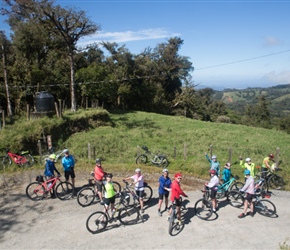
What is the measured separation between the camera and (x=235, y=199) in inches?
423

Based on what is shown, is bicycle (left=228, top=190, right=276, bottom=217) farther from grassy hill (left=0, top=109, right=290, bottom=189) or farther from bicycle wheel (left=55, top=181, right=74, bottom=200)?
bicycle wheel (left=55, top=181, right=74, bottom=200)

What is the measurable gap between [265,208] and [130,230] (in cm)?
545

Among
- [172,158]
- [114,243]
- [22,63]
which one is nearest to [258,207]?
[114,243]

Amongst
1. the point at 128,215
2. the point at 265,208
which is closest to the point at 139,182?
the point at 128,215

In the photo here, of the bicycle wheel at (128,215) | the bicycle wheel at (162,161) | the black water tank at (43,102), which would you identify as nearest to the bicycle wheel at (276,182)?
the bicycle wheel at (162,161)

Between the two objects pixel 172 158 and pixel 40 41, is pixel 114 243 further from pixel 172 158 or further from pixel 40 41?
pixel 40 41

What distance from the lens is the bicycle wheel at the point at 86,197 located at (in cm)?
1019

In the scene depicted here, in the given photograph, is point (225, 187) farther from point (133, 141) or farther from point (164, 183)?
point (133, 141)

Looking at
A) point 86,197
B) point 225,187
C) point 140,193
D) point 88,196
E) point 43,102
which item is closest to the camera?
point 140,193

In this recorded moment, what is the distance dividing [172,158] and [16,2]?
22453 mm

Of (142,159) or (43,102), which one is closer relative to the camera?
(142,159)

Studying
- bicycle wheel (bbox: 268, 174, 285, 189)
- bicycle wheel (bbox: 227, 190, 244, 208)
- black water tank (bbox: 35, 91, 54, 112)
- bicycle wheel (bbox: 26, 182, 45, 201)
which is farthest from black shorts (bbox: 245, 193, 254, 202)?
black water tank (bbox: 35, 91, 54, 112)

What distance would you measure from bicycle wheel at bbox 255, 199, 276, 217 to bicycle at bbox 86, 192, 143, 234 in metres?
4.78

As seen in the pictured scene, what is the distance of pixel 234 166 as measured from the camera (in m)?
16.4
